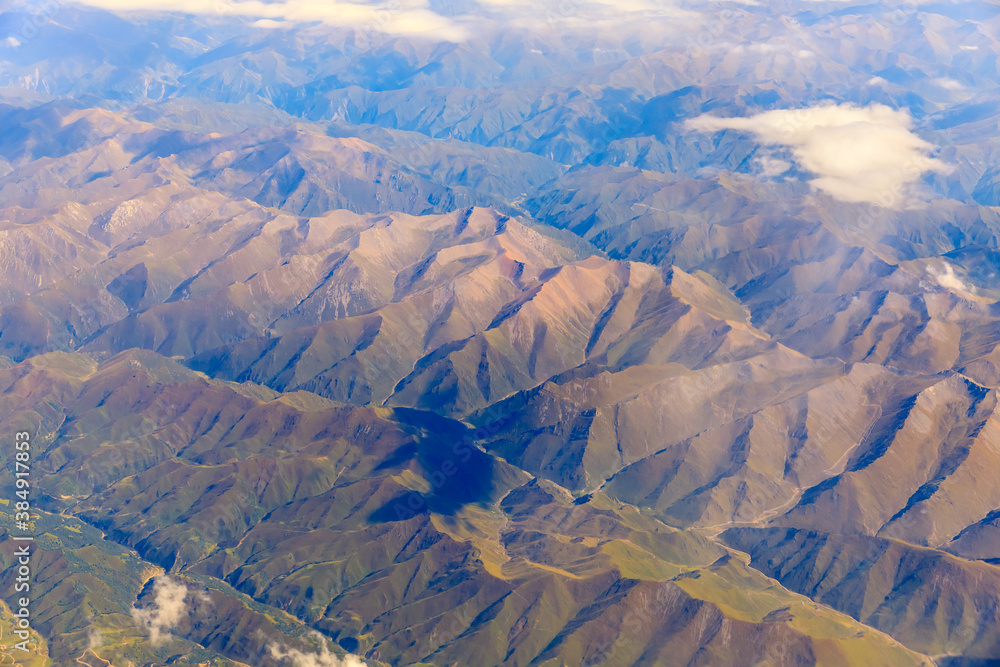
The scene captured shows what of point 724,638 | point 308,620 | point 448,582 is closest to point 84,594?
point 308,620

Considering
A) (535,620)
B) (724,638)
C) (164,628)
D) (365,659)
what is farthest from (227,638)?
(724,638)

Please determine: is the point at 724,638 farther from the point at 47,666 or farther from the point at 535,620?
the point at 47,666

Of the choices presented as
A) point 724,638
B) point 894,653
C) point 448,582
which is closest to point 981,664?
point 894,653

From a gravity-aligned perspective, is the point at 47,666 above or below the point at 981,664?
above

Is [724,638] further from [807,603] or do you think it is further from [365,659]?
[365,659]

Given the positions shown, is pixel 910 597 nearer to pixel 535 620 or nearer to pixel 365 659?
pixel 535 620

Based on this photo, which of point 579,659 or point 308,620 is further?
point 308,620

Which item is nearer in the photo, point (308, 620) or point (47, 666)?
point (47, 666)

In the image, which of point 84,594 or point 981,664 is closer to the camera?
point 981,664
